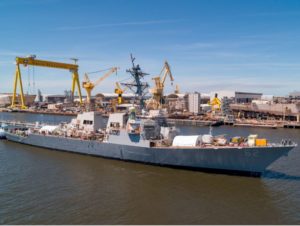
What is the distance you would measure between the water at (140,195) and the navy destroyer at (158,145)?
2.75 ft

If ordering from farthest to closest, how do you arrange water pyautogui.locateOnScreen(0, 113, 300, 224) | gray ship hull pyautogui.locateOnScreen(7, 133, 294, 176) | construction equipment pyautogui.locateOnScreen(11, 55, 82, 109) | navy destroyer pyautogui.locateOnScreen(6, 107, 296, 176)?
construction equipment pyautogui.locateOnScreen(11, 55, 82, 109) < navy destroyer pyautogui.locateOnScreen(6, 107, 296, 176) < gray ship hull pyautogui.locateOnScreen(7, 133, 294, 176) < water pyautogui.locateOnScreen(0, 113, 300, 224)

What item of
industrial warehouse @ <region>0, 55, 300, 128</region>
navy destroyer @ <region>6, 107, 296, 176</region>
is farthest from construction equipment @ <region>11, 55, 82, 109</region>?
navy destroyer @ <region>6, 107, 296, 176</region>

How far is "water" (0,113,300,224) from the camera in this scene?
542 inches

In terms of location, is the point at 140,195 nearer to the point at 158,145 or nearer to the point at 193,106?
the point at 158,145

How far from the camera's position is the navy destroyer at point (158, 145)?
1886 cm

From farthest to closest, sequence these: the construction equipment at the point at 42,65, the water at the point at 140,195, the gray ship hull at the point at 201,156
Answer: the construction equipment at the point at 42,65
the gray ship hull at the point at 201,156
the water at the point at 140,195

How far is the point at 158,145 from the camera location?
21953 millimetres

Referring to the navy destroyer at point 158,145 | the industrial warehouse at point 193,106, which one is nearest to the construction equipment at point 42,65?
the industrial warehouse at point 193,106

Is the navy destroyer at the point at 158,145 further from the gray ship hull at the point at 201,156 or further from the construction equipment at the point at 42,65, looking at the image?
the construction equipment at the point at 42,65

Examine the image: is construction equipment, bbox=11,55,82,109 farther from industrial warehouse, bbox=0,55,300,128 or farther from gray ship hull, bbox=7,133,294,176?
gray ship hull, bbox=7,133,294,176

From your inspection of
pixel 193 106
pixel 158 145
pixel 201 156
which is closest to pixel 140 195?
pixel 201 156

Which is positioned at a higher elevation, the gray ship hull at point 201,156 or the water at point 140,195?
the gray ship hull at point 201,156

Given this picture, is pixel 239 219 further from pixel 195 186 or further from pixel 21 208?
pixel 21 208

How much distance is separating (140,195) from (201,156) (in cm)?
558
